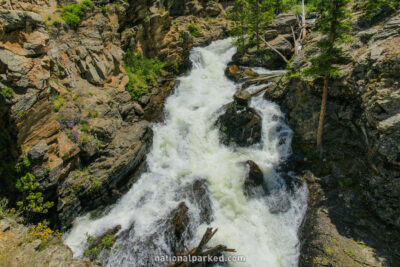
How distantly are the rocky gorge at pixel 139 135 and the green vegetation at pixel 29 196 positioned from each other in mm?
304

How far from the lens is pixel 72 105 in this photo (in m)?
12.5

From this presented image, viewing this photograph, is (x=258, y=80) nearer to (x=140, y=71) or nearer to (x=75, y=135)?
(x=140, y=71)

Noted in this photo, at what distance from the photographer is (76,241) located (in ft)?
32.0

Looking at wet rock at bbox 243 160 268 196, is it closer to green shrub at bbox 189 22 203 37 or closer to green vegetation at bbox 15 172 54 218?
green vegetation at bbox 15 172 54 218

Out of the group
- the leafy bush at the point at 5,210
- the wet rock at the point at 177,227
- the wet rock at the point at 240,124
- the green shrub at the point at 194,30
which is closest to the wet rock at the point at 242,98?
the wet rock at the point at 240,124

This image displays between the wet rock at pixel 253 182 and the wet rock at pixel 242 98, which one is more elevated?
the wet rock at pixel 242 98

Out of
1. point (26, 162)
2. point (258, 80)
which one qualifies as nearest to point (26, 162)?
point (26, 162)

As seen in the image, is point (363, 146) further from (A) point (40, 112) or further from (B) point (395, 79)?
(A) point (40, 112)

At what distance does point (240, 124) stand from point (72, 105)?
1134 cm

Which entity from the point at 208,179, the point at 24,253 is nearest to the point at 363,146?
the point at 208,179

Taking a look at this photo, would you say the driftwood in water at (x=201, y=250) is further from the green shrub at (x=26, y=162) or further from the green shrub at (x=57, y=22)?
the green shrub at (x=57, y=22)

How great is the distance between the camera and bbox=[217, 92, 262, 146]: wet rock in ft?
48.7

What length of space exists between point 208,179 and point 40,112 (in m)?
9.66

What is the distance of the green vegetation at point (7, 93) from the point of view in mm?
8508
